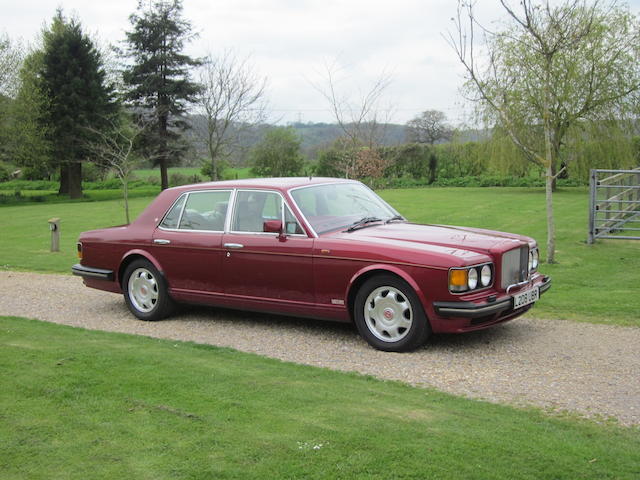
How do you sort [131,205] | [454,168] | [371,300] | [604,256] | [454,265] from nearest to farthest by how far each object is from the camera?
[454,265], [371,300], [604,256], [131,205], [454,168]

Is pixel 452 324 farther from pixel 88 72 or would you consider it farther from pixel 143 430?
pixel 88 72

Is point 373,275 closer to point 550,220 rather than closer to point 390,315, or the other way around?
point 390,315

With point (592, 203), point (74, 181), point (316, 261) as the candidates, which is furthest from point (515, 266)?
point (74, 181)

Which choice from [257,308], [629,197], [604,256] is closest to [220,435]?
A: [257,308]

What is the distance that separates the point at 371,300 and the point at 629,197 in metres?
15.8

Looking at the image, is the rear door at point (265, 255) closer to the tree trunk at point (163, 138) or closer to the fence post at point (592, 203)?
the fence post at point (592, 203)


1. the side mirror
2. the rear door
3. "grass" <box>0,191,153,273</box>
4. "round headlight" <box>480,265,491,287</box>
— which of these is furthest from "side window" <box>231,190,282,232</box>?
"grass" <box>0,191,153,273</box>

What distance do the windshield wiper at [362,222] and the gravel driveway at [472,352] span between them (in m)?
1.17

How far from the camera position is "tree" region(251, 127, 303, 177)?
5047 centimetres

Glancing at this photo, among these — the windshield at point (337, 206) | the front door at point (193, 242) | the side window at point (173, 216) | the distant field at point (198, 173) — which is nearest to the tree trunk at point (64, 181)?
the distant field at point (198, 173)

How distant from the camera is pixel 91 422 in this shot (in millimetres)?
4320

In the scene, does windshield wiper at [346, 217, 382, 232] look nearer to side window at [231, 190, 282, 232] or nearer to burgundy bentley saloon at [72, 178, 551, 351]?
burgundy bentley saloon at [72, 178, 551, 351]

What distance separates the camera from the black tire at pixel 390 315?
6.51m

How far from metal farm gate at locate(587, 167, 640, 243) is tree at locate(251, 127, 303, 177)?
32.3 meters
